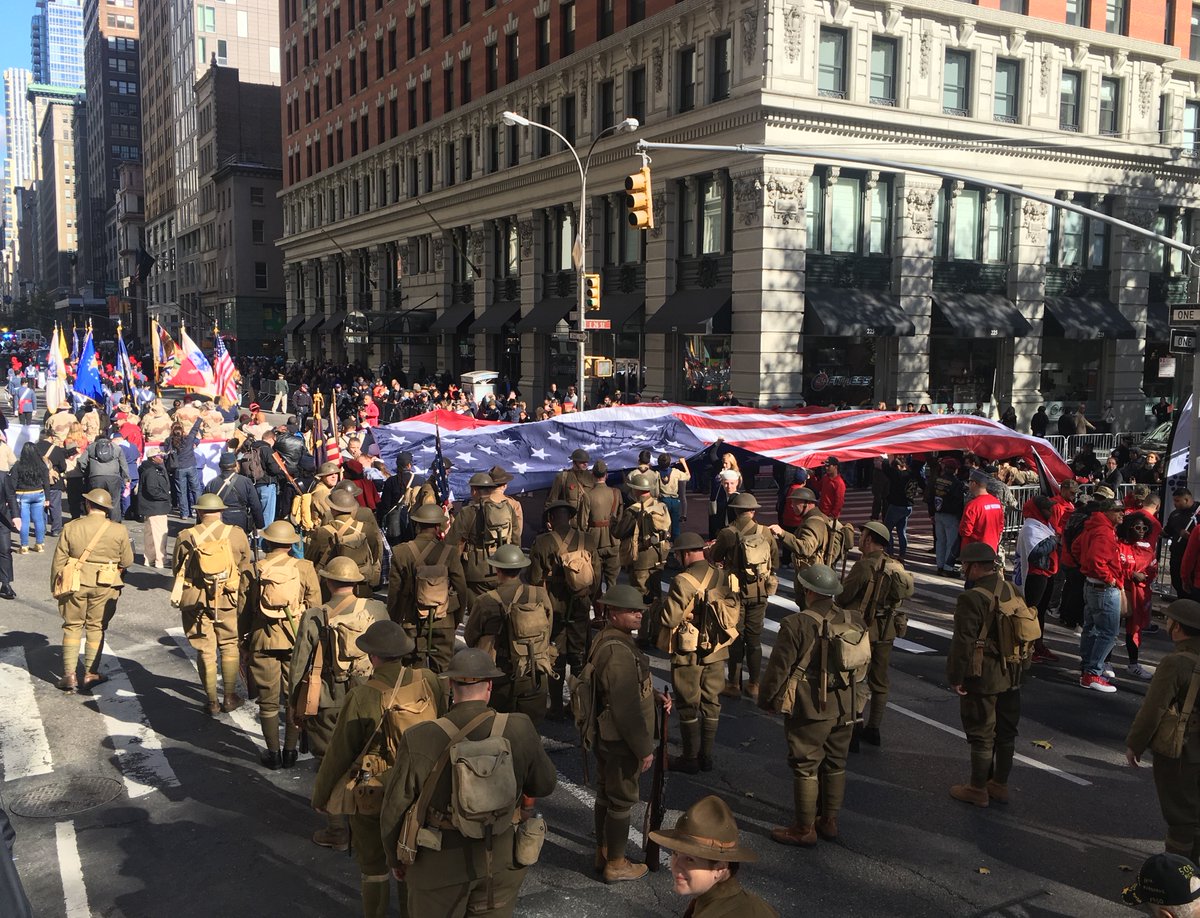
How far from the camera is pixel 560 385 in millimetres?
36438

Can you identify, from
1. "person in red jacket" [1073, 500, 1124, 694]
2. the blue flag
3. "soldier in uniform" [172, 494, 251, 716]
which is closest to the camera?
"soldier in uniform" [172, 494, 251, 716]

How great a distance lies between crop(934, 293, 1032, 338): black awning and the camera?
95.5 feet

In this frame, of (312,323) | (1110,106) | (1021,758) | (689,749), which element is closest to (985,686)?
(1021,758)

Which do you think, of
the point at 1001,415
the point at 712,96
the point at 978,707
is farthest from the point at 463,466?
the point at 1001,415

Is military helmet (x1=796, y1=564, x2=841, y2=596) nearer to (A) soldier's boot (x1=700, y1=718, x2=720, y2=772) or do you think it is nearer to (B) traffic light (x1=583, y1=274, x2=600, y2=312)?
(A) soldier's boot (x1=700, y1=718, x2=720, y2=772)

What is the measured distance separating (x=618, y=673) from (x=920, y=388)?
25.1m

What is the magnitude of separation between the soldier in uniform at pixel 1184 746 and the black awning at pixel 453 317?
3751 cm

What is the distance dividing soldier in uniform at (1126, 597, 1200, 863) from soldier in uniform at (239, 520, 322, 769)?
615 cm

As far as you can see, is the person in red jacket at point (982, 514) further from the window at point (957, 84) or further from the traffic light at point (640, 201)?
the window at point (957, 84)

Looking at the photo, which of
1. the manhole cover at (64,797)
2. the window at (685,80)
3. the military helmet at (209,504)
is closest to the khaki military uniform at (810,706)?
the manhole cover at (64,797)

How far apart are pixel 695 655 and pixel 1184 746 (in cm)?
330

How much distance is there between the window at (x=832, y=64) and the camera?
1059 inches

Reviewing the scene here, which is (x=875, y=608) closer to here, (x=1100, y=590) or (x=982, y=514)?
(x=1100, y=590)

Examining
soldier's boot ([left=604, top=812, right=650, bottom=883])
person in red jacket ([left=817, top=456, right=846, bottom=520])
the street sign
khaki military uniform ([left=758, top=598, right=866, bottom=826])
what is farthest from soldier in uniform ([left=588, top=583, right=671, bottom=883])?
the street sign
